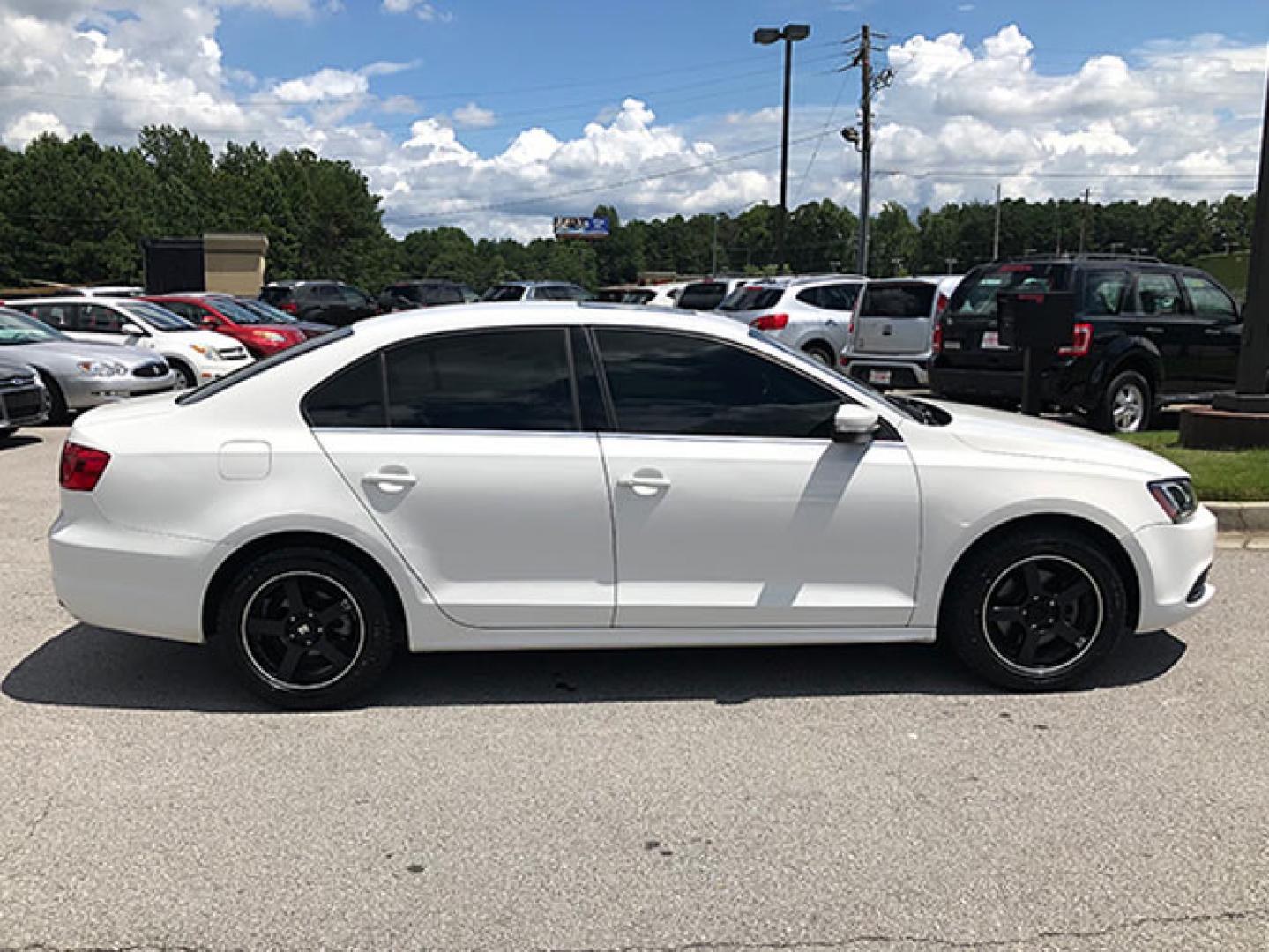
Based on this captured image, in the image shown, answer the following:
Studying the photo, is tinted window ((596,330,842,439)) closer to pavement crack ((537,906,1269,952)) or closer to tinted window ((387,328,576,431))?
tinted window ((387,328,576,431))

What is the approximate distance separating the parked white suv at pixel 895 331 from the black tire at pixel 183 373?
894 cm

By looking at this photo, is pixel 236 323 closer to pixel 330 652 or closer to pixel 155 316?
pixel 155 316

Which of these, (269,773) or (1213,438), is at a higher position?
(1213,438)

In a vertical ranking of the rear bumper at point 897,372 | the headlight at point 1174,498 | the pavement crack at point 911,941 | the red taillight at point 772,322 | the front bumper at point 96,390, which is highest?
the red taillight at point 772,322

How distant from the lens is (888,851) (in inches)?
128

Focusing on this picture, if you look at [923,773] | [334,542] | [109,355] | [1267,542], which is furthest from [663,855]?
[109,355]

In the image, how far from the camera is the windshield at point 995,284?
10500 mm

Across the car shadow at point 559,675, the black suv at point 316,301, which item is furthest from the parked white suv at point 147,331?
the black suv at point 316,301

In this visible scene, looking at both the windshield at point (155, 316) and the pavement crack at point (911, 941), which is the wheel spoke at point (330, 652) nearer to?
the pavement crack at point (911, 941)

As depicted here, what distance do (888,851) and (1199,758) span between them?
140 cm

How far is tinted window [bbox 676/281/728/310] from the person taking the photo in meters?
22.3

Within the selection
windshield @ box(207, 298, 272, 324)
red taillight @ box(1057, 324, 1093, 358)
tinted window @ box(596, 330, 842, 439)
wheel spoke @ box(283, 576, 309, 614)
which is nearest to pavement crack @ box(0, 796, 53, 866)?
wheel spoke @ box(283, 576, 309, 614)

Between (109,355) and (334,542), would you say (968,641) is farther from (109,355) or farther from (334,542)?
(109,355)

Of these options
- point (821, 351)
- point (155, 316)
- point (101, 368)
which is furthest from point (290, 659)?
point (821, 351)
